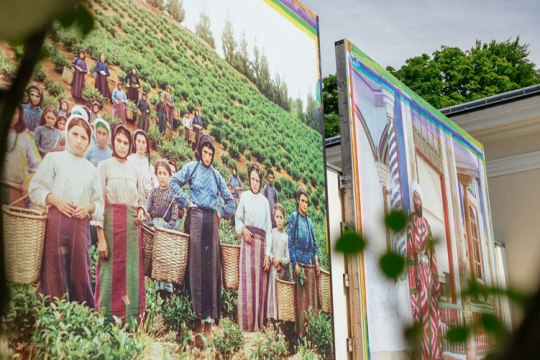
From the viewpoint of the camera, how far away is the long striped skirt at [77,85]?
10.4 ft

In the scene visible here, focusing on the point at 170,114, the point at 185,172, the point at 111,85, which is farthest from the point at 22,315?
the point at 170,114

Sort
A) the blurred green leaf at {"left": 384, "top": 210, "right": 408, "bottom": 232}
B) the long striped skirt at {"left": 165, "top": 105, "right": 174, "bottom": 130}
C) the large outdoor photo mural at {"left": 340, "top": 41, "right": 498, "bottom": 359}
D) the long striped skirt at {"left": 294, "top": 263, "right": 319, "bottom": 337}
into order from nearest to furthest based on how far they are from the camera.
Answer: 1. the blurred green leaf at {"left": 384, "top": 210, "right": 408, "bottom": 232}
2. the long striped skirt at {"left": 165, "top": 105, "right": 174, "bottom": 130}
3. the long striped skirt at {"left": 294, "top": 263, "right": 319, "bottom": 337}
4. the large outdoor photo mural at {"left": 340, "top": 41, "right": 498, "bottom": 359}

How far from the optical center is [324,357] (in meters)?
4.78

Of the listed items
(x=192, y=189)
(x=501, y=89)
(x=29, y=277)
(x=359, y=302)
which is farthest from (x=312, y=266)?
(x=501, y=89)

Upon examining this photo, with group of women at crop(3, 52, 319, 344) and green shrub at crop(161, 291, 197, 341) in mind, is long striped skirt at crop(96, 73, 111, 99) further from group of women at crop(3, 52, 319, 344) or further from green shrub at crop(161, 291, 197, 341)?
green shrub at crop(161, 291, 197, 341)

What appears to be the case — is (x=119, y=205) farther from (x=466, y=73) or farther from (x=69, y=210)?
(x=466, y=73)

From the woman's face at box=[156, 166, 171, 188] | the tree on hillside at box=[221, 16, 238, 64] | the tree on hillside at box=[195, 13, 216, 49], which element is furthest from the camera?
the tree on hillside at box=[221, 16, 238, 64]

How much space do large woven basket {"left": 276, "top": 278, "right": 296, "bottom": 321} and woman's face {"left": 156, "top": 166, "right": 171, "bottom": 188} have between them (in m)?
1.17

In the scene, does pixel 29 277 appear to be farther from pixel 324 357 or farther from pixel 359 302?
pixel 359 302

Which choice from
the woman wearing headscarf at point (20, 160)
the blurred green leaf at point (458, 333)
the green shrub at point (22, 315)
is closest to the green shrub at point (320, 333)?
the green shrub at point (22, 315)

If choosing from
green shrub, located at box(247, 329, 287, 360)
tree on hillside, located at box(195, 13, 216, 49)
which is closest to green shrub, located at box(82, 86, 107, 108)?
tree on hillside, located at box(195, 13, 216, 49)

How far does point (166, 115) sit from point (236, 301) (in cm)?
112

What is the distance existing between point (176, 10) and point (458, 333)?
340 centimetres

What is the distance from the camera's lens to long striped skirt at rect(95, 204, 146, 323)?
3.18 m
